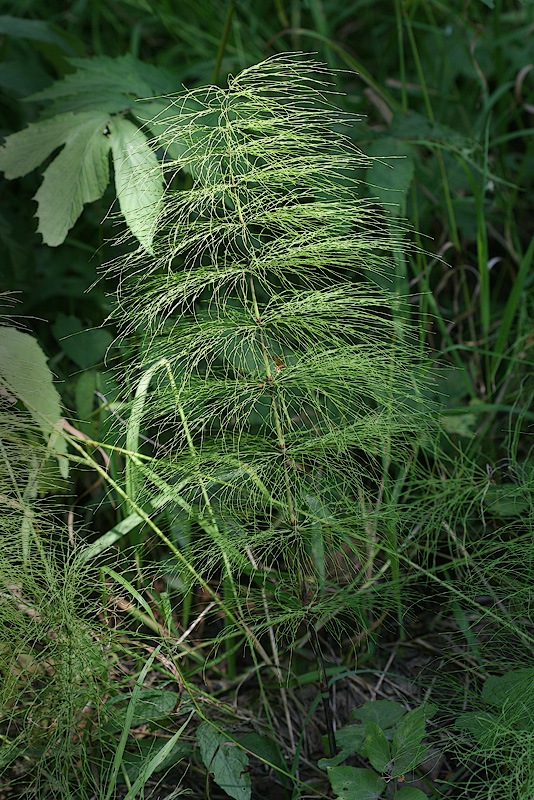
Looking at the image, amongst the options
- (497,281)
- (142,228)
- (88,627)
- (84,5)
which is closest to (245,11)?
→ (84,5)

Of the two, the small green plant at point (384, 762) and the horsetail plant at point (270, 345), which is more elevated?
the horsetail plant at point (270, 345)

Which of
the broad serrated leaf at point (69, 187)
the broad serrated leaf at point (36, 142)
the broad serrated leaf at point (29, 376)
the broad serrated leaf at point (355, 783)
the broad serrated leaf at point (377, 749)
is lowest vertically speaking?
the broad serrated leaf at point (355, 783)

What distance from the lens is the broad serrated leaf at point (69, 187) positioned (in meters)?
1.39

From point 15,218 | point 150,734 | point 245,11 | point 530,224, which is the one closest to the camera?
point 150,734

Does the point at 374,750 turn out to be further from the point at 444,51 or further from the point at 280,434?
the point at 444,51

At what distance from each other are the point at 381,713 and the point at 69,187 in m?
1.12

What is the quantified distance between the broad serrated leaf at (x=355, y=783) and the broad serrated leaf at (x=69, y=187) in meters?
1.06

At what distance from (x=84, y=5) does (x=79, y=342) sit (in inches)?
66.9

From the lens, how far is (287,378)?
1.14 metres

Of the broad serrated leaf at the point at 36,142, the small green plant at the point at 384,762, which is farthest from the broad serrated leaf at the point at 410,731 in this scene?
the broad serrated leaf at the point at 36,142

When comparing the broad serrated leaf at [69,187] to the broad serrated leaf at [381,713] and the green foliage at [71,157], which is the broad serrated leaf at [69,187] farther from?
the broad serrated leaf at [381,713]

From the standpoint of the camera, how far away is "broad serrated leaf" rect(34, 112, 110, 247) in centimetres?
139

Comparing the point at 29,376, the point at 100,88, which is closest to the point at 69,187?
the point at 100,88

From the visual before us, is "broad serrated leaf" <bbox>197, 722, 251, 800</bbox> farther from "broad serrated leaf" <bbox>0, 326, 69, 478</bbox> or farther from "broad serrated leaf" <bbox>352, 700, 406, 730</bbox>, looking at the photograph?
"broad serrated leaf" <bbox>0, 326, 69, 478</bbox>
